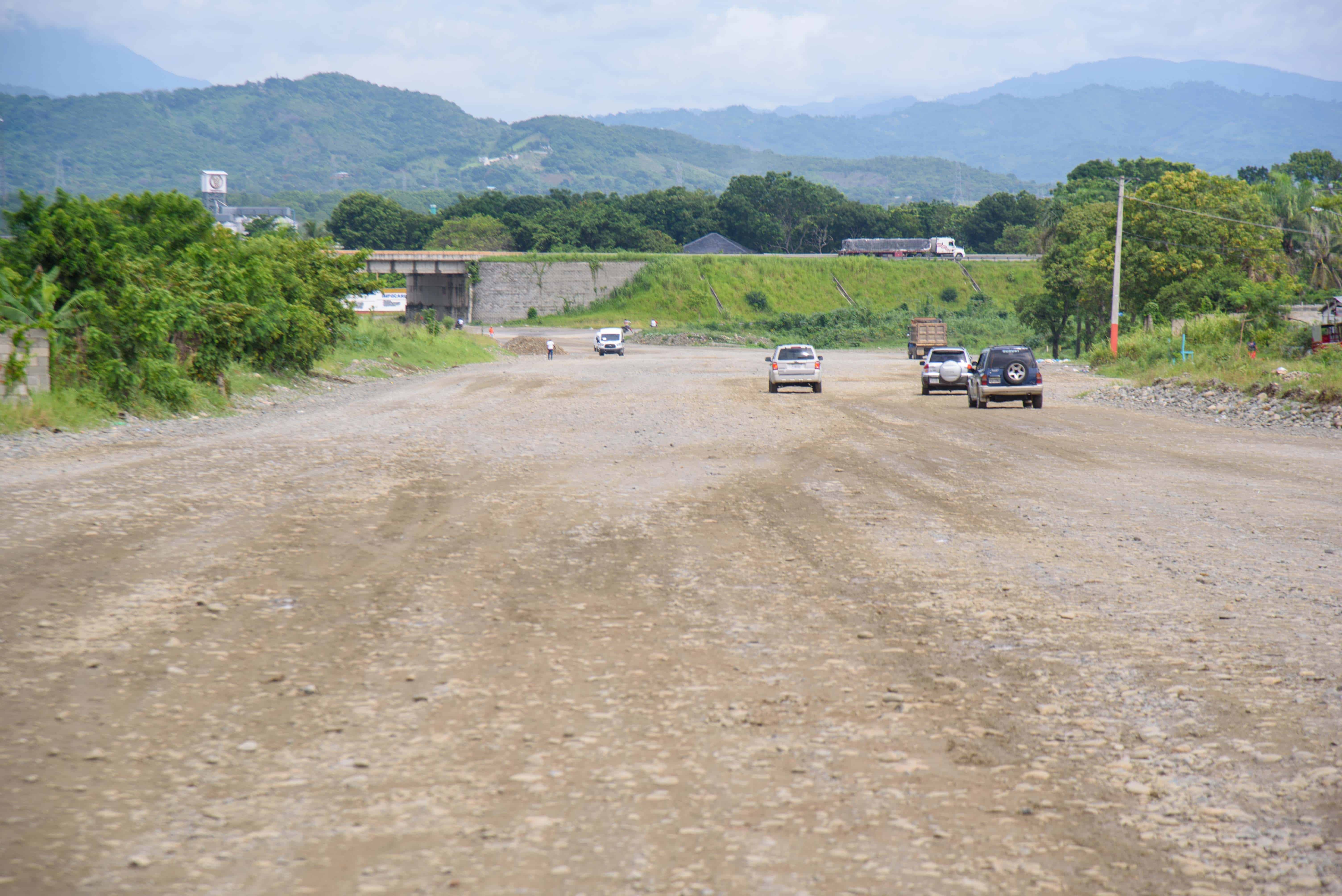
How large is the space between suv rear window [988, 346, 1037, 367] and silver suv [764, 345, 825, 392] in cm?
661

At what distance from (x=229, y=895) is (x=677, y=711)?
2360mm

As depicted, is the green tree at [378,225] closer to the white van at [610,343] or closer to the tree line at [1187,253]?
the white van at [610,343]

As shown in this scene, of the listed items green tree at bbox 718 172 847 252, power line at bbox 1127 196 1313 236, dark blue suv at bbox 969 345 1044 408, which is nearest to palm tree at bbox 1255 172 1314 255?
power line at bbox 1127 196 1313 236

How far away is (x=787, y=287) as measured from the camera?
127 metres

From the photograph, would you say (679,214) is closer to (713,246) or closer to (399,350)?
(713,246)

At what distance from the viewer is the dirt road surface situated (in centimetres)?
396

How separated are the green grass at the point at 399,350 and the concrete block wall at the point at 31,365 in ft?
51.1

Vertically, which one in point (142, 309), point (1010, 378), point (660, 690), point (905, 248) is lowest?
point (660, 690)

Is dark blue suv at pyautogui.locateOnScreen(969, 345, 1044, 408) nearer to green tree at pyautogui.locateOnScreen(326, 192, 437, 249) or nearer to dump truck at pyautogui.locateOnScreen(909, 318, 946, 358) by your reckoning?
dump truck at pyautogui.locateOnScreen(909, 318, 946, 358)

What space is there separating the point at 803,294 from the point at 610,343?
61018 millimetres

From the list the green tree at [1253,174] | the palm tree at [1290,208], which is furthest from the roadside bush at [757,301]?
the green tree at [1253,174]

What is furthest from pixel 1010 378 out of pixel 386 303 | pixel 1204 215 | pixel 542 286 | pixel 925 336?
pixel 386 303

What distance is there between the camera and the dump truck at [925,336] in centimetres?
6925

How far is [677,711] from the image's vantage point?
5371mm
